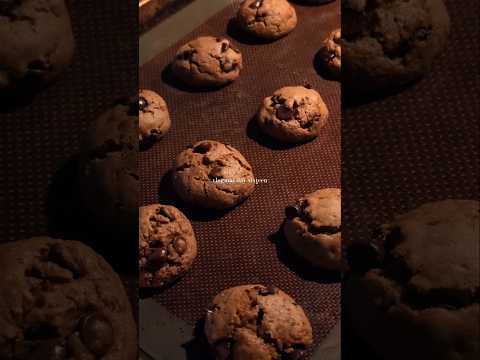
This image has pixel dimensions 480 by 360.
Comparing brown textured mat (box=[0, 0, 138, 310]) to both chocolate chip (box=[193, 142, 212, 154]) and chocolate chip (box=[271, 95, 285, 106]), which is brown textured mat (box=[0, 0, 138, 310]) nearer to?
chocolate chip (box=[193, 142, 212, 154])

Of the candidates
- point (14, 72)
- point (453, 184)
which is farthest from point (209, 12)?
point (453, 184)

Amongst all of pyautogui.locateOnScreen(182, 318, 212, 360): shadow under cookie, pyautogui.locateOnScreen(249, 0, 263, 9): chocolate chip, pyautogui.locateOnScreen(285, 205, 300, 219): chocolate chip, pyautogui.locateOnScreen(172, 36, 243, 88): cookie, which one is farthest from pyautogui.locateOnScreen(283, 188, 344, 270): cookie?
pyautogui.locateOnScreen(249, 0, 263, 9): chocolate chip

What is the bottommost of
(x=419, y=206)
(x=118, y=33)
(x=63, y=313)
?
(x=63, y=313)

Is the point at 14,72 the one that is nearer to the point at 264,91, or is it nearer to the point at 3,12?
the point at 3,12

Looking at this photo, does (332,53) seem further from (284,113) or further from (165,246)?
(165,246)

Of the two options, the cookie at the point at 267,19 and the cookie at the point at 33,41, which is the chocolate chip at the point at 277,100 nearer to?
the cookie at the point at 267,19

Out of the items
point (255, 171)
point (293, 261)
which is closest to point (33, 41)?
point (255, 171)
